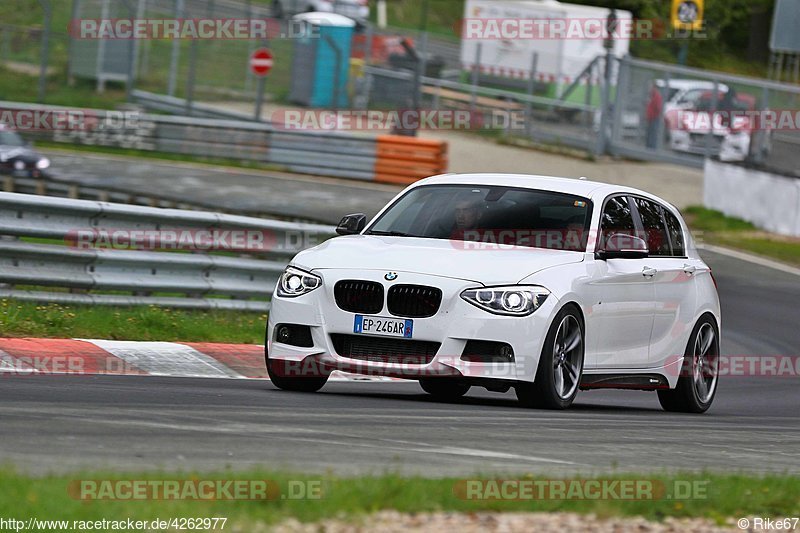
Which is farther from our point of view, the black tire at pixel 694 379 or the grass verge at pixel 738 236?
the grass verge at pixel 738 236

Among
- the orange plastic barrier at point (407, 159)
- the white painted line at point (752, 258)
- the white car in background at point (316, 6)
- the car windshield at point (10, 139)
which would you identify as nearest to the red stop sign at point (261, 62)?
the orange plastic barrier at point (407, 159)

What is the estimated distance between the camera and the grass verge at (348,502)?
5.34 meters

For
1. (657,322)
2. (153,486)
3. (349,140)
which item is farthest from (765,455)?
(349,140)

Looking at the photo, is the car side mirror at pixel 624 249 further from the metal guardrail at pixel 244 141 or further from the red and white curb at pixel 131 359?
the metal guardrail at pixel 244 141

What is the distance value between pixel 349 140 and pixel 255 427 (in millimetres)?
24514

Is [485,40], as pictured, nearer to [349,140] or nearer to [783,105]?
[349,140]

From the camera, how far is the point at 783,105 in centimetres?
2819

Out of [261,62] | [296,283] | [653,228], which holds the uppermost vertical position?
[261,62]

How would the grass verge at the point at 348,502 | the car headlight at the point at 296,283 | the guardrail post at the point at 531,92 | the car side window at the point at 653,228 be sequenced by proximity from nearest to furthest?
the grass verge at the point at 348,502
the car headlight at the point at 296,283
the car side window at the point at 653,228
the guardrail post at the point at 531,92

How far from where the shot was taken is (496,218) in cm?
1041

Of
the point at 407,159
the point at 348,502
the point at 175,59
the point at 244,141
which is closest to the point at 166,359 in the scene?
the point at 348,502

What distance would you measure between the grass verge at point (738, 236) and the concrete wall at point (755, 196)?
0.55 ft

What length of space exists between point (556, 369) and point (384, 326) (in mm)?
1139

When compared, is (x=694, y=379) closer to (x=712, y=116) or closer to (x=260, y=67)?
(x=712, y=116)
